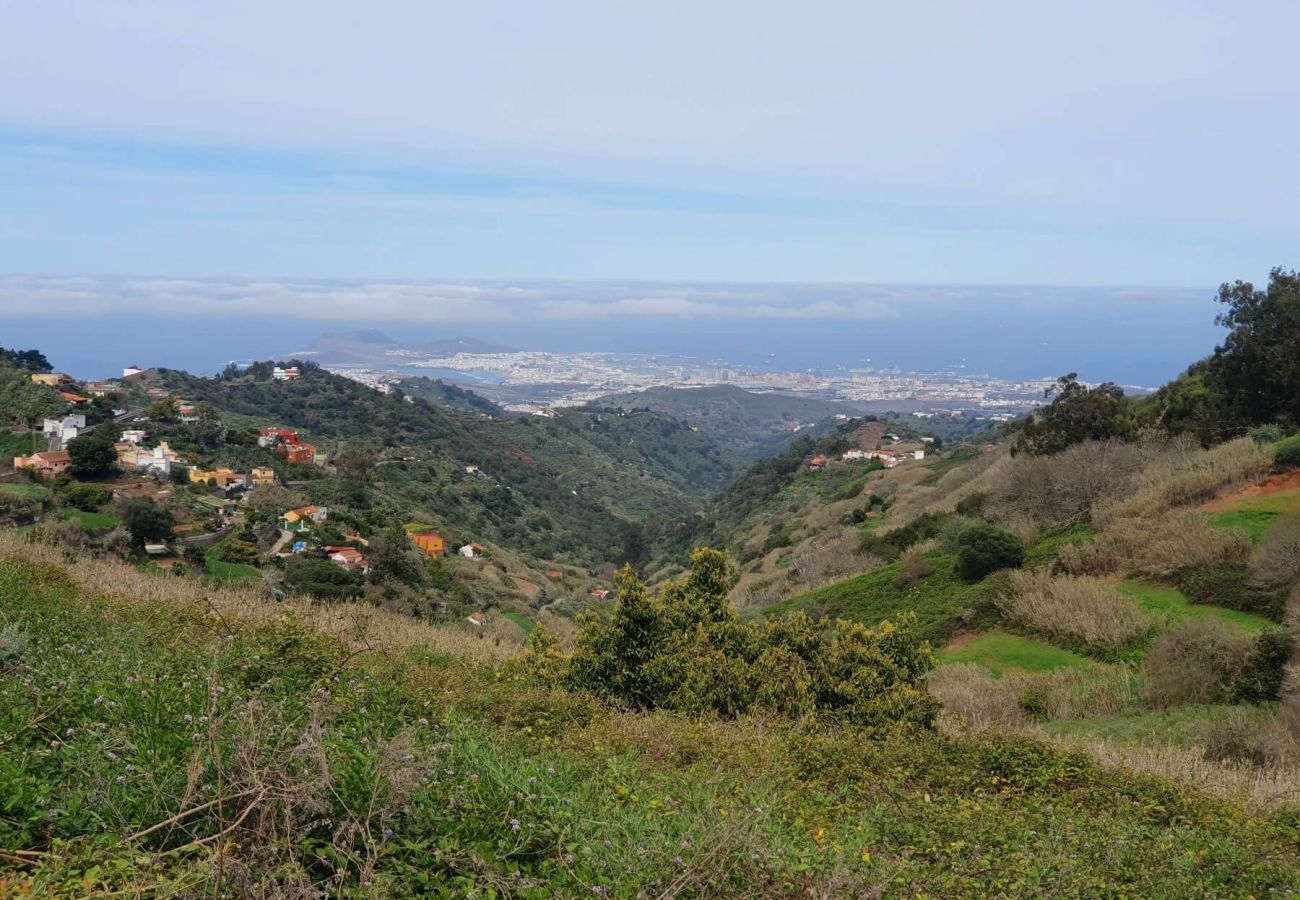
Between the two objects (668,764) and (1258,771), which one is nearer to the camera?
(668,764)

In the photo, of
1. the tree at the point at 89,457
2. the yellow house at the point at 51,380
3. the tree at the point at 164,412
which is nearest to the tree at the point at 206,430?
the tree at the point at 164,412

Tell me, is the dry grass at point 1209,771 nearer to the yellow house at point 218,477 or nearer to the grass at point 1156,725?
the grass at point 1156,725

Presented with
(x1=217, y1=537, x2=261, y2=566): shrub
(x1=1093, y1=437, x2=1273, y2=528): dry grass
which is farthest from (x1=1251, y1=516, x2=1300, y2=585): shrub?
(x1=217, y1=537, x2=261, y2=566): shrub

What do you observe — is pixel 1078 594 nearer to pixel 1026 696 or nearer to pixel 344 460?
pixel 1026 696

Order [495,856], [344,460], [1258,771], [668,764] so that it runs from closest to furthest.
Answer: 1. [495,856]
2. [668,764]
3. [1258,771]
4. [344,460]

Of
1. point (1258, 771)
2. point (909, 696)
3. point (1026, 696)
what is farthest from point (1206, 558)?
point (909, 696)

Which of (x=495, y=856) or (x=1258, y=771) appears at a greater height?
(x=495, y=856)
